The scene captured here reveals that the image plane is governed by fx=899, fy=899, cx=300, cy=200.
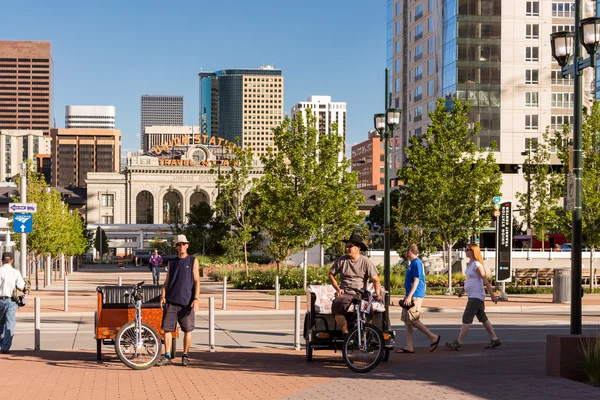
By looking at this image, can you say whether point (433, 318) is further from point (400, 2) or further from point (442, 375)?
point (400, 2)

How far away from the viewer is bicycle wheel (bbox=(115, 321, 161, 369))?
12766 mm

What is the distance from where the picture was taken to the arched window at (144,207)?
6329 inches

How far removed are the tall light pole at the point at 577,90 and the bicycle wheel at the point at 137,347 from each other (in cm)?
596

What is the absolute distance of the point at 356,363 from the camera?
1254 centimetres

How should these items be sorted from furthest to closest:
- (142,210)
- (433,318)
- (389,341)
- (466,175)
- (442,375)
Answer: (142,210) < (466,175) < (433,318) < (389,341) < (442,375)

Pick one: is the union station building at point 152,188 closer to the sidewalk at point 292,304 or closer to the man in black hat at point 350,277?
the sidewalk at point 292,304

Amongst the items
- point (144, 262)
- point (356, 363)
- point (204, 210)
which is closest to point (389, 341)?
point (356, 363)

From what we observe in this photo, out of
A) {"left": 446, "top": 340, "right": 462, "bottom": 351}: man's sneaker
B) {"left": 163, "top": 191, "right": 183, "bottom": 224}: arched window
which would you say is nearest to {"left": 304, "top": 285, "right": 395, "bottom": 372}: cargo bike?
{"left": 446, "top": 340, "right": 462, "bottom": 351}: man's sneaker

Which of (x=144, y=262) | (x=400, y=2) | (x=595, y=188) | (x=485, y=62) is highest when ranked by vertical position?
(x=400, y=2)

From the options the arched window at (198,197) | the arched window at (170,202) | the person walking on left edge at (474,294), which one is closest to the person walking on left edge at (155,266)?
the person walking on left edge at (474,294)

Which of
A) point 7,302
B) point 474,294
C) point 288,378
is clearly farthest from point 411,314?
point 7,302

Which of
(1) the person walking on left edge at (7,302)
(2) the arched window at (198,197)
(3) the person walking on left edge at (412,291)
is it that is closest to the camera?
(3) the person walking on left edge at (412,291)

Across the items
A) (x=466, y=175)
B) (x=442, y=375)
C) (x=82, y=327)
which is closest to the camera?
→ (x=442, y=375)

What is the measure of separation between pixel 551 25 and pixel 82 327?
6921cm
